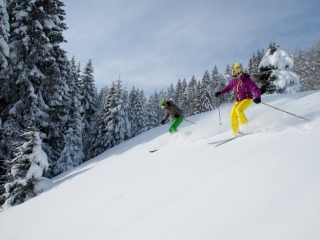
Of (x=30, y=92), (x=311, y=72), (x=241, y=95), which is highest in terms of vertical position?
(x=30, y=92)

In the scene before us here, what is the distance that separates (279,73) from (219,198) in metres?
22.0

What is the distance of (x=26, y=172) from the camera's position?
→ 8.99m

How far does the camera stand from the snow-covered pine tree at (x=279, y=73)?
2023cm

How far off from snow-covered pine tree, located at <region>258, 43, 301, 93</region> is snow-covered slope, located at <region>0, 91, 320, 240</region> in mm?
17281

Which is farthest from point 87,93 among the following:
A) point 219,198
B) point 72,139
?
point 219,198

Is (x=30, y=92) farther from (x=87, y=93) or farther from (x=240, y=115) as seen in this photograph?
(x=87, y=93)

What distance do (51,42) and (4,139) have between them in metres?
7.62

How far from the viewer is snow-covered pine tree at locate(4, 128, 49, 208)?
8.61 metres

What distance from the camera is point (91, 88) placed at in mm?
31625

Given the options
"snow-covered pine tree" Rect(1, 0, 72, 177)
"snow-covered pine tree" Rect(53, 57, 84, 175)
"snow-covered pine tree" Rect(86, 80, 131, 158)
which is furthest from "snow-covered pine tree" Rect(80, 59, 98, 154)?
"snow-covered pine tree" Rect(1, 0, 72, 177)

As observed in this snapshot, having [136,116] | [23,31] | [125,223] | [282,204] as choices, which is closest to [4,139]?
[23,31]

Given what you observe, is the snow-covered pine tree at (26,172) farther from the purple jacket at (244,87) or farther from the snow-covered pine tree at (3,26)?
the purple jacket at (244,87)

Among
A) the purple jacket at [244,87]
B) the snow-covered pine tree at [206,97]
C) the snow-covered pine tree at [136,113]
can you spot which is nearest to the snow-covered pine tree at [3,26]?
the purple jacket at [244,87]

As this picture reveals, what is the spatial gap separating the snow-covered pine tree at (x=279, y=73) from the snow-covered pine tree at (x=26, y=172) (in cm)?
2083
